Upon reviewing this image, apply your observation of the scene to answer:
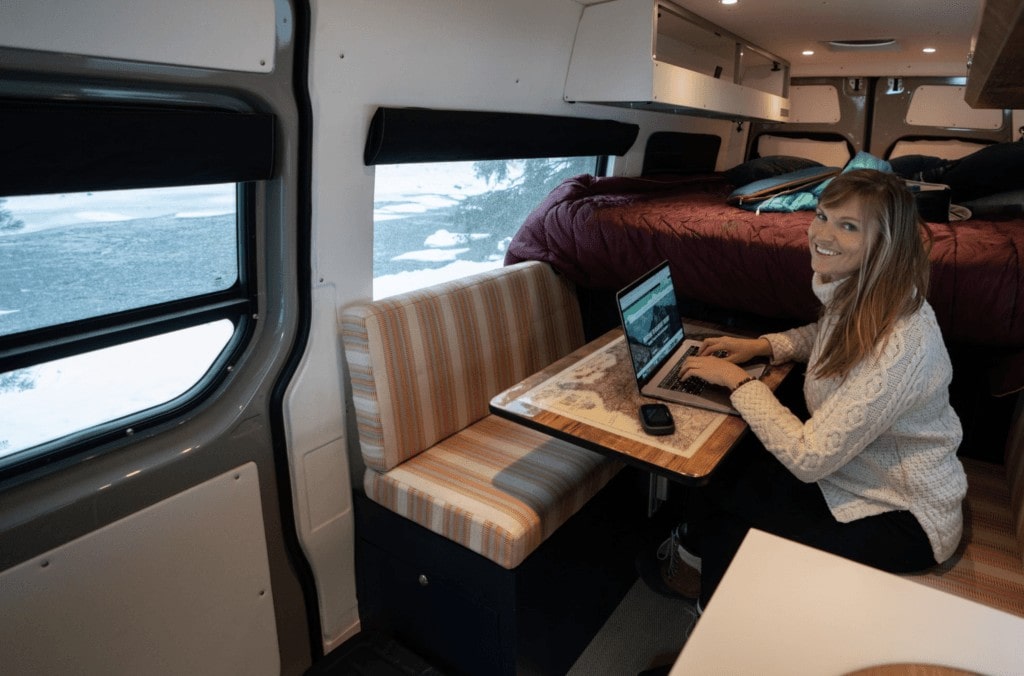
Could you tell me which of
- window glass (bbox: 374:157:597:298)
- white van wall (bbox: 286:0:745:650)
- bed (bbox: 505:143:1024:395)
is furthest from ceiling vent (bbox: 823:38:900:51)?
white van wall (bbox: 286:0:745:650)

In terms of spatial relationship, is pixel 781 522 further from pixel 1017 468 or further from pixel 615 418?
pixel 1017 468

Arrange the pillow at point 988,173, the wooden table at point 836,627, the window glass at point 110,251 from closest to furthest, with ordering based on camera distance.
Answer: the wooden table at point 836,627
the window glass at point 110,251
the pillow at point 988,173

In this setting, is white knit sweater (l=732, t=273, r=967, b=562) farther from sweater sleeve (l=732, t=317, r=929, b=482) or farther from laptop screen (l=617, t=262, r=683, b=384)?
laptop screen (l=617, t=262, r=683, b=384)

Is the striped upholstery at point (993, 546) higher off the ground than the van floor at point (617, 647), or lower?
higher

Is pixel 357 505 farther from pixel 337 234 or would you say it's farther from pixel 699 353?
pixel 699 353

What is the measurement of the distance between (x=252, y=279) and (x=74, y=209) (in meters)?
0.48

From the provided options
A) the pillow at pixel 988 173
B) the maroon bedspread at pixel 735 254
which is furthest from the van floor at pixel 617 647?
the pillow at pixel 988 173

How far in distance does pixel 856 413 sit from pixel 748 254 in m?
0.97

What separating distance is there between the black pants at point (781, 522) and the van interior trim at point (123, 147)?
5.06ft

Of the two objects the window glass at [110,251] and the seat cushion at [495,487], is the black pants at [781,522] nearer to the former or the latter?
the seat cushion at [495,487]

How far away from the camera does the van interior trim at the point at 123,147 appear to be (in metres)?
1.27

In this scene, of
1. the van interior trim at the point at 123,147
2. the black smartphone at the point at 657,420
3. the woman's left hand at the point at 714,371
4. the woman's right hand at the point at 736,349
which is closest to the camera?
the van interior trim at the point at 123,147

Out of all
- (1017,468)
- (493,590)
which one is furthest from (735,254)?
(493,590)

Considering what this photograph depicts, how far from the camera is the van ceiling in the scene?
9.98ft
